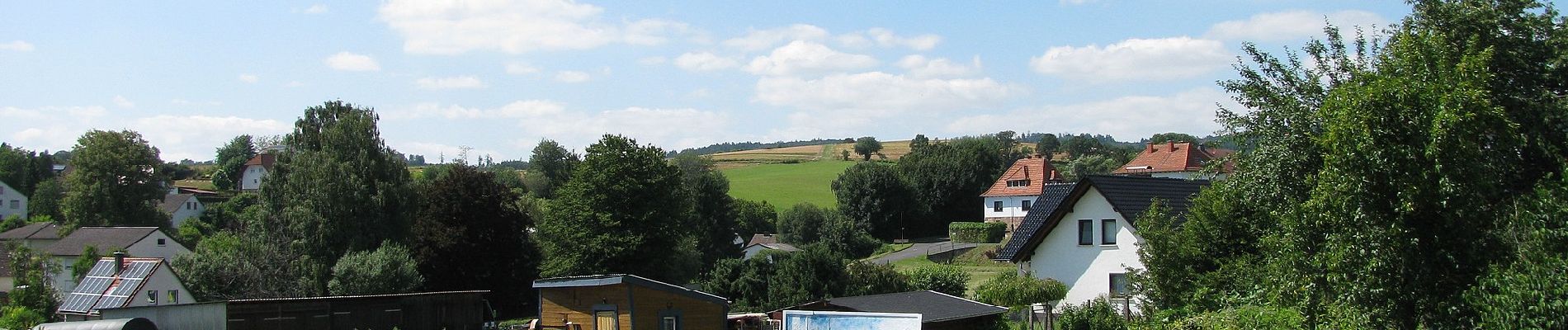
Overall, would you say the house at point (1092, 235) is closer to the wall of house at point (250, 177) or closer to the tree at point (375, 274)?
the tree at point (375, 274)

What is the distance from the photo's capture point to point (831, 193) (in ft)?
337

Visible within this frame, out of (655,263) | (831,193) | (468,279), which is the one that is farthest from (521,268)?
(831,193)

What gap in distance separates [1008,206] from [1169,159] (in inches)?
490

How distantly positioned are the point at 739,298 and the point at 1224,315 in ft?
72.7

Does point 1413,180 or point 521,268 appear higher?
point 1413,180

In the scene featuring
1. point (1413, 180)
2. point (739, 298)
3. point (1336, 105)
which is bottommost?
point (739, 298)

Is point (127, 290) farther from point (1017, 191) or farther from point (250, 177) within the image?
point (250, 177)

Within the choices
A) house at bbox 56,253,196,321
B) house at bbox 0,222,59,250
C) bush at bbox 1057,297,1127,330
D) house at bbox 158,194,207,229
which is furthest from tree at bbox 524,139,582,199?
bush at bbox 1057,297,1127,330

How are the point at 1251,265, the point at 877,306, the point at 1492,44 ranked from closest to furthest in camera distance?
the point at 1492,44 < the point at 1251,265 < the point at 877,306

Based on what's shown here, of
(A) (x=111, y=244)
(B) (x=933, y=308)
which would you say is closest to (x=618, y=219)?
(B) (x=933, y=308)

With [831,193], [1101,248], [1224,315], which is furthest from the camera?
[831,193]

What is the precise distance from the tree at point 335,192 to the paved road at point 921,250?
25.9 meters

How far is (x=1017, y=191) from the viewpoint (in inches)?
3012

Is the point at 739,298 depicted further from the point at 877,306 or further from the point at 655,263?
the point at 877,306
